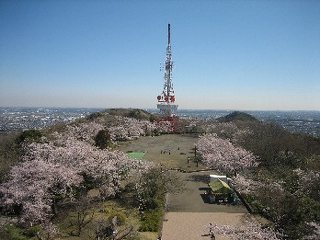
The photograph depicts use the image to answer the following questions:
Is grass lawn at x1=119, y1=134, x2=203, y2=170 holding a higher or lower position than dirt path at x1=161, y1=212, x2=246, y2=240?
higher

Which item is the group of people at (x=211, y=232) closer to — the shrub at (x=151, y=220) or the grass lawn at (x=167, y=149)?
the shrub at (x=151, y=220)

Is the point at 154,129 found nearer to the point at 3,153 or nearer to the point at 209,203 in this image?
the point at 3,153

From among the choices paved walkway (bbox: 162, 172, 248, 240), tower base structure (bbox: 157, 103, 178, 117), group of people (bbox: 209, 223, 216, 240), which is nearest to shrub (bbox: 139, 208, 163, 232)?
paved walkway (bbox: 162, 172, 248, 240)

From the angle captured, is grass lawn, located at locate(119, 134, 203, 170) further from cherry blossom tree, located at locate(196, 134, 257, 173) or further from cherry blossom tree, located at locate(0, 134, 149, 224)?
cherry blossom tree, located at locate(0, 134, 149, 224)

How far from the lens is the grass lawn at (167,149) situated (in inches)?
1481

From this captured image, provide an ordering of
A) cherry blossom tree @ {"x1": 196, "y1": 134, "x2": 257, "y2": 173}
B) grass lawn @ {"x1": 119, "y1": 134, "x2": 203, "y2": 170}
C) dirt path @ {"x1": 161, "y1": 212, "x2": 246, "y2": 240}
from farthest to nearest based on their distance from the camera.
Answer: grass lawn @ {"x1": 119, "y1": 134, "x2": 203, "y2": 170} < cherry blossom tree @ {"x1": 196, "y1": 134, "x2": 257, "y2": 173} < dirt path @ {"x1": 161, "y1": 212, "x2": 246, "y2": 240}

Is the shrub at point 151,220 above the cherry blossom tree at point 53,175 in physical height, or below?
below

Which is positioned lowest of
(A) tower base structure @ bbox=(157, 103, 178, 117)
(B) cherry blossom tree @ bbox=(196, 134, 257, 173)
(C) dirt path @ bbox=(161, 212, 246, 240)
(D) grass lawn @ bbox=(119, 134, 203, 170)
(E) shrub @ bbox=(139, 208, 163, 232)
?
(C) dirt path @ bbox=(161, 212, 246, 240)

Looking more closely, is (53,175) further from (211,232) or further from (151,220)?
(211,232)

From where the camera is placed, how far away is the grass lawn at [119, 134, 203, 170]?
123 ft

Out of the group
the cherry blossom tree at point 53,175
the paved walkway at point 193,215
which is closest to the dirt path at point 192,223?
the paved walkway at point 193,215

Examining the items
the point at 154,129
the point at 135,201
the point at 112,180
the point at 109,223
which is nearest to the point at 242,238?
the point at 109,223

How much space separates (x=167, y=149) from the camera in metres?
46.6

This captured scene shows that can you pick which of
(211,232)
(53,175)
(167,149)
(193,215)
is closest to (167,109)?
(167,149)
